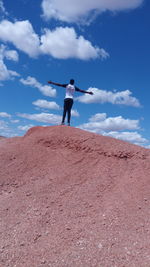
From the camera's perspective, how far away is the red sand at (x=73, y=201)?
4738 mm

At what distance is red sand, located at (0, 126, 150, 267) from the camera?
4738mm

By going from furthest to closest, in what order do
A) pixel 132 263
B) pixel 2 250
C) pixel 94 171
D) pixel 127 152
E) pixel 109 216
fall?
pixel 127 152 < pixel 94 171 < pixel 109 216 < pixel 2 250 < pixel 132 263

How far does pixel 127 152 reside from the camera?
7.71 m

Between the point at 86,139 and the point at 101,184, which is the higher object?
the point at 86,139

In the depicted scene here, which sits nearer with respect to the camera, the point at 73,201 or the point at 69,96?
the point at 73,201

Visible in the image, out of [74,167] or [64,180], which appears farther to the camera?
[74,167]

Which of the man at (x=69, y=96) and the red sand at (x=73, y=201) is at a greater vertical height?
the man at (x=69, y=96)

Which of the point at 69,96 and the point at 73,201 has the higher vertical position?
the point at 69,96

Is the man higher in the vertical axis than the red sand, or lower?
higher

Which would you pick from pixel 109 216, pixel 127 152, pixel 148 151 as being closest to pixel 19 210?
pixel 109 216

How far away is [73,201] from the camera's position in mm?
6082

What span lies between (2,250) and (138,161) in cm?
427

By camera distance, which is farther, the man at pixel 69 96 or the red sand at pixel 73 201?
the man at pixel 69 96

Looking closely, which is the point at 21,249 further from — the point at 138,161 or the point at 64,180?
the point at 138,161
